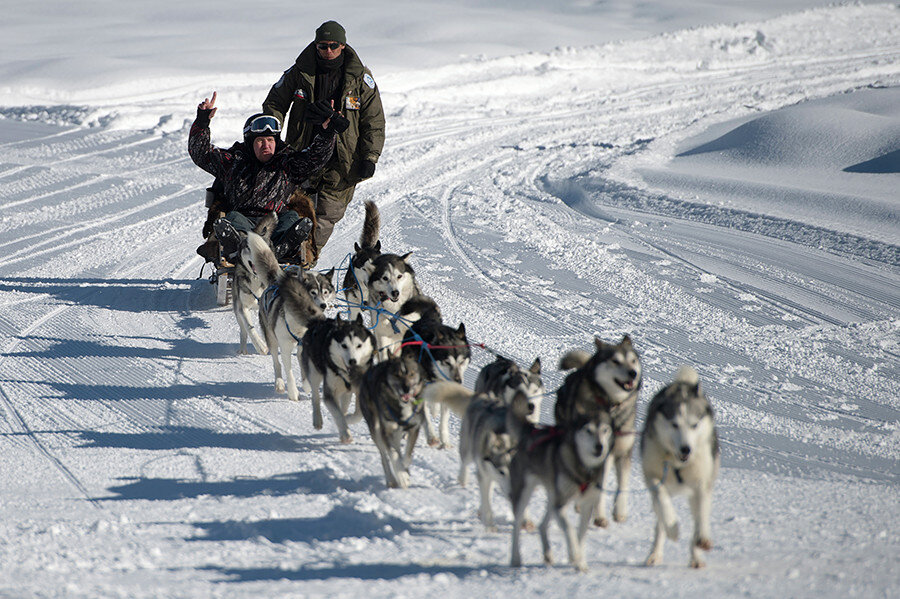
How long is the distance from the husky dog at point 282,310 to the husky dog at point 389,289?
54 centimetres

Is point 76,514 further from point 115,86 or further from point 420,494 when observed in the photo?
point 115,86

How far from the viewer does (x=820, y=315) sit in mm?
6785

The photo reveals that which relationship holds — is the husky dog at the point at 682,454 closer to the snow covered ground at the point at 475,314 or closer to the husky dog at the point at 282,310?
the snow covered ground at the point at 475,314

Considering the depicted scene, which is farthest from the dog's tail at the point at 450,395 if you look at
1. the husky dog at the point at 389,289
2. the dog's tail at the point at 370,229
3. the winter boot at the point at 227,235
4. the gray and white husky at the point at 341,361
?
the winter boot at the point at 227,235

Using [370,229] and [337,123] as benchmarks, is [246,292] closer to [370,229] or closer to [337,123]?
[370,229]

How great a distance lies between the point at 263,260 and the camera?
19.8 ft

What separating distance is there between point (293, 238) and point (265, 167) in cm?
68

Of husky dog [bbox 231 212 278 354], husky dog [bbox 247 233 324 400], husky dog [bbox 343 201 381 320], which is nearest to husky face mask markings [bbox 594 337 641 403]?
husky dog [bbox 247 233 324 400]

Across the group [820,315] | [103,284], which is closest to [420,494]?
[820,315]

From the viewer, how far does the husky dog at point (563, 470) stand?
3.19 meters

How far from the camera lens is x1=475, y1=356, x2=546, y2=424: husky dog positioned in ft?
13.4

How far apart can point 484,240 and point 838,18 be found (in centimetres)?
1828

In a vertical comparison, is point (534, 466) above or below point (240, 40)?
below

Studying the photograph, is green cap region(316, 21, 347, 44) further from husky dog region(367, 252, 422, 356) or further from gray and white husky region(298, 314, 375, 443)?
gray and white husky region(298, 314, 375, 443)
